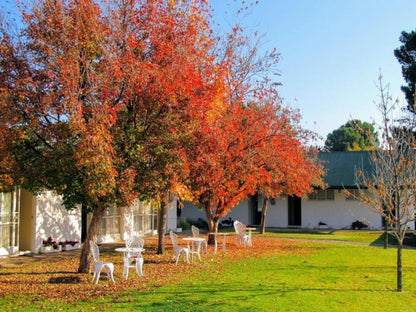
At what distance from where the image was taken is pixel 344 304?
8.04m

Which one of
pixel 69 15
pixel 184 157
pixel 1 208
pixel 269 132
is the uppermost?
pixel 69 15

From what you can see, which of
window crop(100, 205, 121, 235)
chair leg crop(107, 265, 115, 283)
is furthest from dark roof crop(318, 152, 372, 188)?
chair leg crop(107, 265, 115, 283)

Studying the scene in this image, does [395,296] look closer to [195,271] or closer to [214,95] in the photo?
[195,271]

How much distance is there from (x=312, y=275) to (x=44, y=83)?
7.69 meters

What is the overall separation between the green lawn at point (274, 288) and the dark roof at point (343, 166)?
1258cm

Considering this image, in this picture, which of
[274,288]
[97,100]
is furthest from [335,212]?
[97,100]

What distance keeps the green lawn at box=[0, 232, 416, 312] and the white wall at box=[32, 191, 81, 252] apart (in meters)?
5.44

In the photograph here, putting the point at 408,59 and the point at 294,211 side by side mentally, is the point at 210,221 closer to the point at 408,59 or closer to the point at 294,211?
the point at 294,211

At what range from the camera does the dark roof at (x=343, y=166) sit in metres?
26.9

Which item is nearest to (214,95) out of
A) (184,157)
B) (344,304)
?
(184,157)

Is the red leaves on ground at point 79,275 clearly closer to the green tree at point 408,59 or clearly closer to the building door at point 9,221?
the building door at point 9,221

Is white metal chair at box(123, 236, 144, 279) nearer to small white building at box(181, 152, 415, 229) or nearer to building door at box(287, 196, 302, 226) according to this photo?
small white building at box(181, 152, 415, 229)

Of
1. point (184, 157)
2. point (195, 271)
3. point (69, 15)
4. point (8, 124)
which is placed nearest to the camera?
point (8, 124)

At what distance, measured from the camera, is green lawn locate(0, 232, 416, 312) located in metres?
7.83
